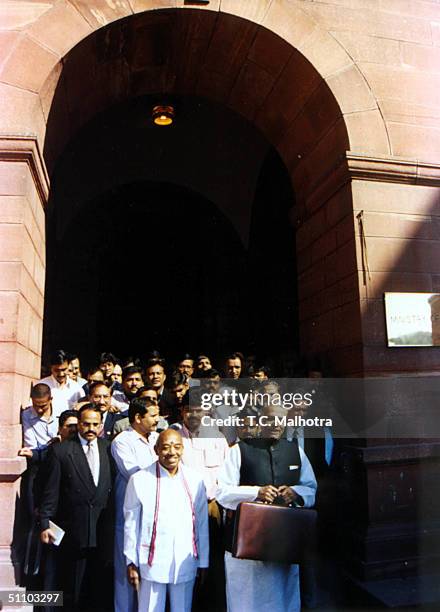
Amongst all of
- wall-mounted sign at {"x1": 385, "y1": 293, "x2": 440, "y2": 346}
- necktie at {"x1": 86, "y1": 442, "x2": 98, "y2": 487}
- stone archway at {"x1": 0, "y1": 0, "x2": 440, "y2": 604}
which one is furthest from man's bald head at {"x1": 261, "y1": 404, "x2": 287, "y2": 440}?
wall-mounted sign at {"x1": 385, "y1": 293, "x2": 440, "y2": 346}

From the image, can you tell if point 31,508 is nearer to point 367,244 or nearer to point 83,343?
point 367,244

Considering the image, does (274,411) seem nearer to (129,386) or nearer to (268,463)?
(268,463)

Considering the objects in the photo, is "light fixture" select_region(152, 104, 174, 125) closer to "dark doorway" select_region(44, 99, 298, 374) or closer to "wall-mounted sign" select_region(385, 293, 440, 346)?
"dark doorway" select_region(44, 99, 298, 374)

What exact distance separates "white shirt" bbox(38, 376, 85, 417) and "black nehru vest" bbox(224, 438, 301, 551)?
2.27 metres

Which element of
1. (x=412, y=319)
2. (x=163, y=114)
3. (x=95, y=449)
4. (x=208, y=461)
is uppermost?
(x=163, y=114)

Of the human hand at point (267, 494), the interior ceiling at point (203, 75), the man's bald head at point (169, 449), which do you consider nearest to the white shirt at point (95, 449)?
the man's bald head at point (169, 449)

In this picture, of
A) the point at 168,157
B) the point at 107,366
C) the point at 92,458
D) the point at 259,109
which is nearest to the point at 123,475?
the point at 92,458

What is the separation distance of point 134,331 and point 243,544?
8.33 metres

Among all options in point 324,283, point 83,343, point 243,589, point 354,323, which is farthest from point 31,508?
point 83,343

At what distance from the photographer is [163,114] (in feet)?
30.0

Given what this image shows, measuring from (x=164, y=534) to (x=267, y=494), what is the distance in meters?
0.79

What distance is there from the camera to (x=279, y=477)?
162 inches

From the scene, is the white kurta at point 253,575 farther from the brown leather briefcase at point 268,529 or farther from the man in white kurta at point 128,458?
the man in white kurta at point 128,458

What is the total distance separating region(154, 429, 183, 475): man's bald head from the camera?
150 inches
